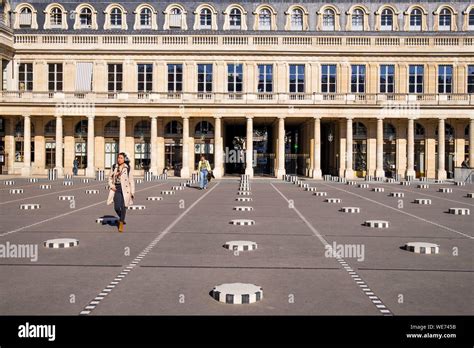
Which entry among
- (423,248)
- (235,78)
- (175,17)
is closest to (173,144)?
(235,78)

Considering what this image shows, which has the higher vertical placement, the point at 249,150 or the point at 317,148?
the point at 317,148

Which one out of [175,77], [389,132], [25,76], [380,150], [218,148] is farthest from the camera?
[389,132]

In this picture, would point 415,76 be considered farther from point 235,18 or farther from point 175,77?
point 175,77

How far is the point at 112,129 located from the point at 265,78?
1682cm

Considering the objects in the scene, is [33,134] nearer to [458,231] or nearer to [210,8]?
[210,8]

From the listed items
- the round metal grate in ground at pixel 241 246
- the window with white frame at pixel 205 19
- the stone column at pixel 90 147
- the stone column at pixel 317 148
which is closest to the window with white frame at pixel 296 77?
the stone column at pixel 317 148

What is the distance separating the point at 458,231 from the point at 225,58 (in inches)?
1849

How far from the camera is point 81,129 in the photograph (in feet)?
211

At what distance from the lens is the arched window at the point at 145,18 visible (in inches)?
2542

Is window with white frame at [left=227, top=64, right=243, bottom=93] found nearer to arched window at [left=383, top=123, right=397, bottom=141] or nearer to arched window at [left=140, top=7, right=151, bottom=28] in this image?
arched window at [left=140, top=7, right=151, bottom=28]

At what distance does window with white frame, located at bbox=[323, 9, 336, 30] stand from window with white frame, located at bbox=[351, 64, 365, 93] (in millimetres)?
5545

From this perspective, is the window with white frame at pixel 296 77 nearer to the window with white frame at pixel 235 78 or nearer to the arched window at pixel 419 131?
the window with white frame at pixel 235 78
